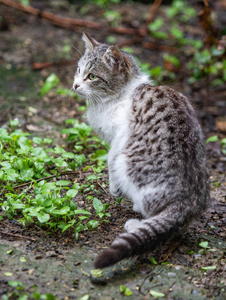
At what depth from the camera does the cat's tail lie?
271cm

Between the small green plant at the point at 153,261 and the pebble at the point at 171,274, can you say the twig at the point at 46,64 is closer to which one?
the small green plant at the point at 153,261

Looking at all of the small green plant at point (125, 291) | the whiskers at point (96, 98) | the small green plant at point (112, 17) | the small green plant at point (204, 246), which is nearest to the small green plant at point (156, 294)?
the small green plant at point (125, 291)

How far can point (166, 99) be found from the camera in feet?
11.7

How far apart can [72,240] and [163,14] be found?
685cm

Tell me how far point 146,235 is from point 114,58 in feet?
6.24

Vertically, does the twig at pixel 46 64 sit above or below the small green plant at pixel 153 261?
above

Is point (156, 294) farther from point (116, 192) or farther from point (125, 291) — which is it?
point (116, 192)

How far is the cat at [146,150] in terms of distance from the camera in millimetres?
3057

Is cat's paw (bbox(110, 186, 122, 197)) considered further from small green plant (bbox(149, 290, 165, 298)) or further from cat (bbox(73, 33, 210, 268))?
small green plant (bbox(149, 290, 165, 298))

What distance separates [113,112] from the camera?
3961 mm

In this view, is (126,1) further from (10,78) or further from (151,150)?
(151,150)

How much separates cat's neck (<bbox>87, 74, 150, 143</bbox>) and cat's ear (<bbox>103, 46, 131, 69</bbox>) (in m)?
0.21

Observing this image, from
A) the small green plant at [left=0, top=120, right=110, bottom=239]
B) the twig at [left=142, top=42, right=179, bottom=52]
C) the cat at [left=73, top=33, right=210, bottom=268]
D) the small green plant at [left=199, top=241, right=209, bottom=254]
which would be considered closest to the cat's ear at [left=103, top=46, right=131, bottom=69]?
the cat at [left=73, top=33, right=210, bottom=268]

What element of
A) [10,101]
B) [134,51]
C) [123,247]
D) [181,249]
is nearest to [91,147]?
[10,101]
